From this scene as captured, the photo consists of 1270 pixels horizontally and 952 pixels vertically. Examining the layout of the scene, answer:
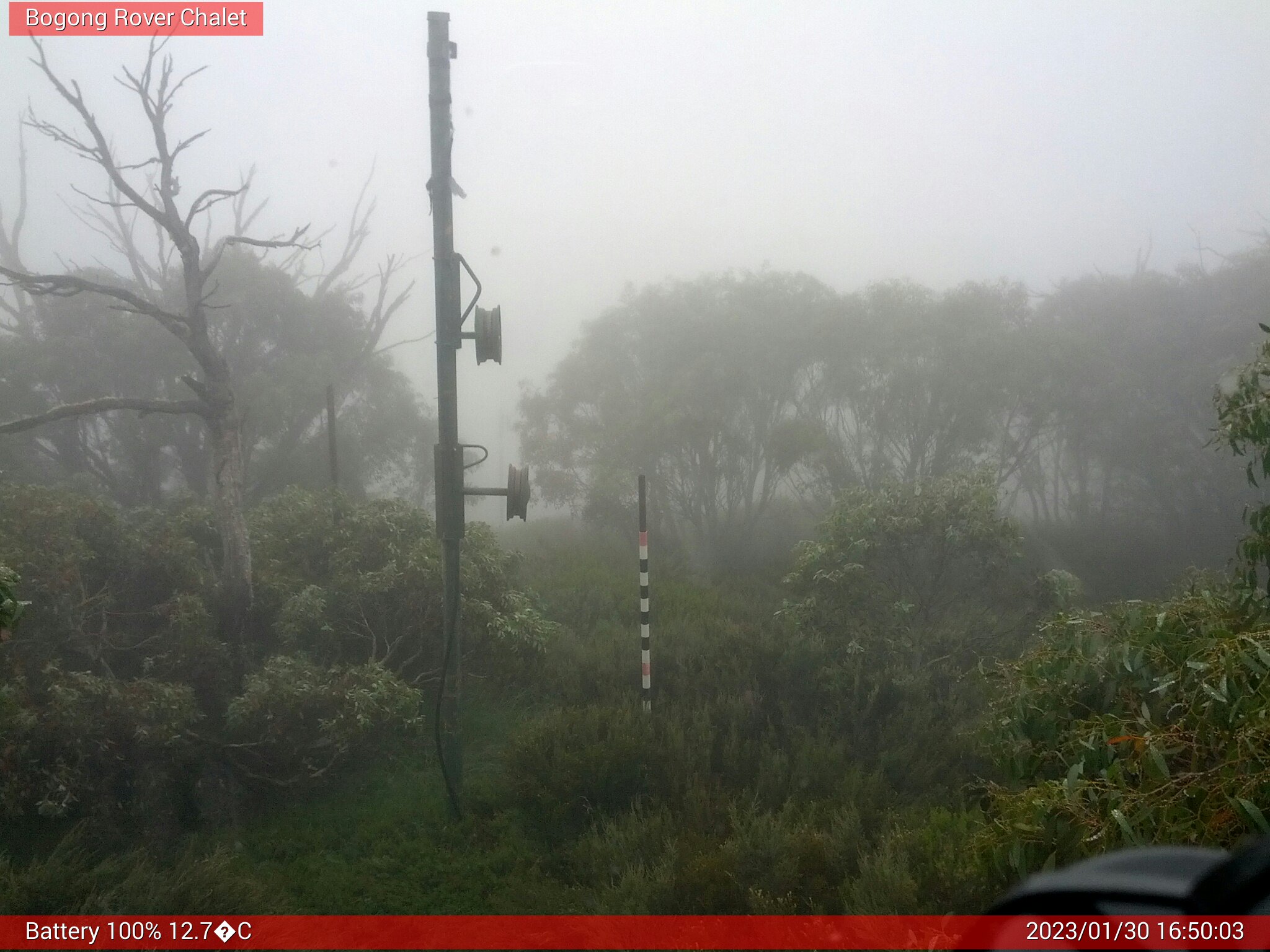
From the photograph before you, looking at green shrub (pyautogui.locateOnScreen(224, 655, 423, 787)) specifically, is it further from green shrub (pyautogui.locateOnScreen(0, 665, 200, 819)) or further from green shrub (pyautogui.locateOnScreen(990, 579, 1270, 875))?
green shrub (pyautogui.locateOnScreen(990, 579, 1270, 875))

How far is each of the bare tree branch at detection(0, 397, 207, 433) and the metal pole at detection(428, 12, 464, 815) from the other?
9.66ft

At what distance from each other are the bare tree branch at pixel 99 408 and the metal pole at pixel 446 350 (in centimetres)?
295

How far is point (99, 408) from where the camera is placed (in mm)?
7734

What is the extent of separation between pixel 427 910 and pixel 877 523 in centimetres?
582

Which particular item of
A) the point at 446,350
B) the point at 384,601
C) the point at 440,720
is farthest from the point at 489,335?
the point at 384,601

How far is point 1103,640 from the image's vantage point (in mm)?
4414

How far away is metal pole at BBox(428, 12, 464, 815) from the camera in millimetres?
6348

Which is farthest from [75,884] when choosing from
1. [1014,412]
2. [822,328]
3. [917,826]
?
[1014,412]

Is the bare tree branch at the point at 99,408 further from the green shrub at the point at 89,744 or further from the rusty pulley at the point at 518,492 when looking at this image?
the rusty pulley at the point at 518,492

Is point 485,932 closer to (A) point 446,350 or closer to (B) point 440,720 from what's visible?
(B) point 440,720

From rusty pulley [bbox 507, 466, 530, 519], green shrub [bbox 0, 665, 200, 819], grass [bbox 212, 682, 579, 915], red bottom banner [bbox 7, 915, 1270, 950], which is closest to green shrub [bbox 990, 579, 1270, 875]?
red bottom banner [bbox 7, 915, 1270, 950]

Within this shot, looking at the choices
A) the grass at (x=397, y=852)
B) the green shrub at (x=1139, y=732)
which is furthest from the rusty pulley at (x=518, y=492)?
the green shrub at (x=1139, y=732)

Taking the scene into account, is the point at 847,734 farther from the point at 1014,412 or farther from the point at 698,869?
the point at 1014,412

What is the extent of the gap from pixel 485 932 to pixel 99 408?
570cm
